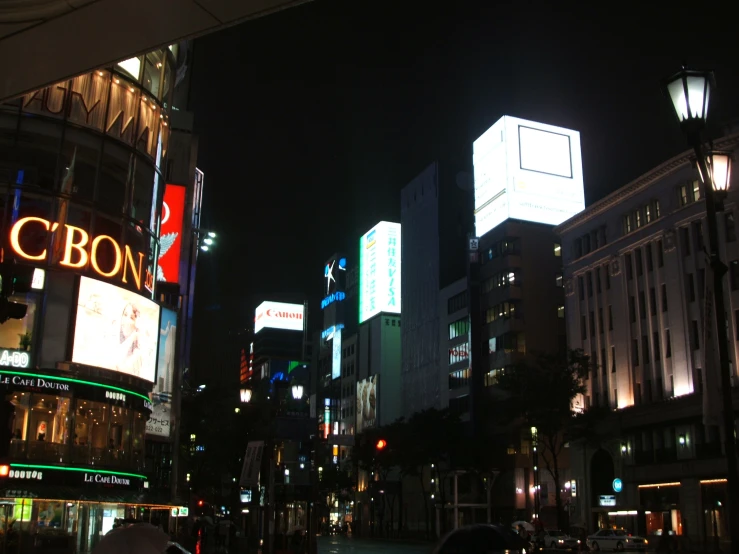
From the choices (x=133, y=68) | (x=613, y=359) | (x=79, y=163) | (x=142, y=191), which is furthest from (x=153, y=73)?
(x=613, y=359)

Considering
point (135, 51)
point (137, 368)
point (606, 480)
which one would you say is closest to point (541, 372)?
point (606, 480)

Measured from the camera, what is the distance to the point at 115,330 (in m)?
36.2

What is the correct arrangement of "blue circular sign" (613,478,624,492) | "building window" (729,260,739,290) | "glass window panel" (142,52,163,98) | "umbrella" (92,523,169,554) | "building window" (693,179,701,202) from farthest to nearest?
"blue circular sign" (613,478,624,492) < "building window" (693,179,701,202) < "building window" (729,260,739,290) < "glass window panel" (142,52,163,98) < "umbrella" (92,523,169,554)

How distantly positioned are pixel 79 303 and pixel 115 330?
243cm

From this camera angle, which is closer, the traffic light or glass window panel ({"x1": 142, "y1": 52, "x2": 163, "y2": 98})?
the traffic light

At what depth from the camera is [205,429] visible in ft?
207

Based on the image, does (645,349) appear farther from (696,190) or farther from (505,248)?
(505,248)

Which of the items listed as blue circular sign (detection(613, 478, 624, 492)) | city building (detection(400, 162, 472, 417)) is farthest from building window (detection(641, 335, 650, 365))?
city building (detection(400, 162, 472, 417))

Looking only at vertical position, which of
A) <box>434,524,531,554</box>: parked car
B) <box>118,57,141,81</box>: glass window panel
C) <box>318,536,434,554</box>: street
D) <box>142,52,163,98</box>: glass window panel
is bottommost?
<box>318,536,434,554</box>: street

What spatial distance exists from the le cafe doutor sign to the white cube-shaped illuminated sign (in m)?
57.8

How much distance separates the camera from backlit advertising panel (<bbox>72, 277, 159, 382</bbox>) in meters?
34.5

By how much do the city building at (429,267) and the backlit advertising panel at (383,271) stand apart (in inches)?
455

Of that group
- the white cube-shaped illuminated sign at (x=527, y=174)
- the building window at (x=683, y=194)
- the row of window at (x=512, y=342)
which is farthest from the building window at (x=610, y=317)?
the white cube-shaped illuminated sign at (x=527, y=174)

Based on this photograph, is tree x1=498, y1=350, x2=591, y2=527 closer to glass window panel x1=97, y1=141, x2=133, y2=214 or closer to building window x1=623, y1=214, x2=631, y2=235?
building window x1=623, y1=214, x2=631, y2=235
